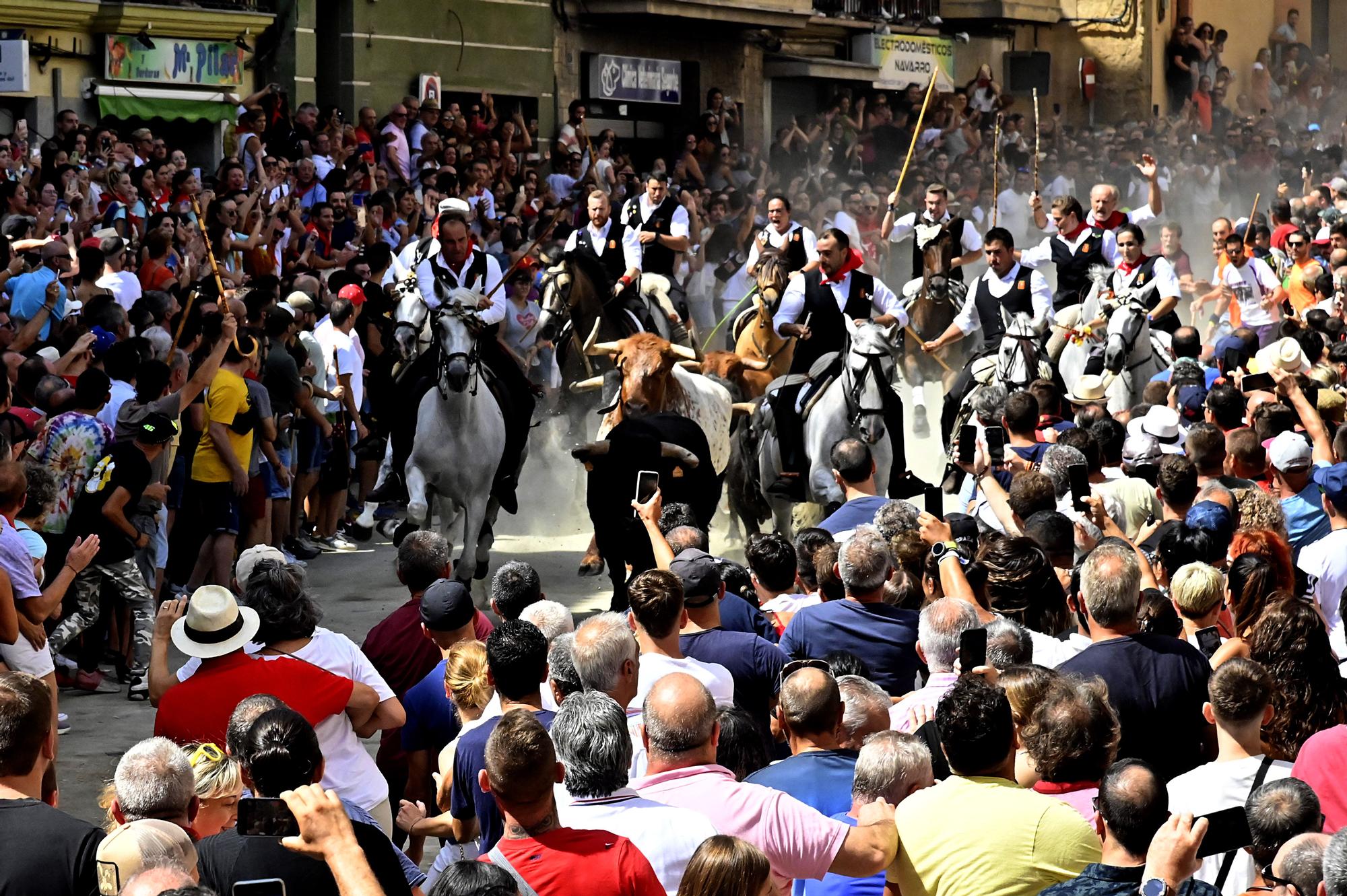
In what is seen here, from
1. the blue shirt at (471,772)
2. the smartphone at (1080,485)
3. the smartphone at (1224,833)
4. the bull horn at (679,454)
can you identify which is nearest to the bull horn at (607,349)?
the bull horn at (679,454)

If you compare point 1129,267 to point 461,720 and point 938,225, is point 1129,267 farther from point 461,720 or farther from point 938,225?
point 461,720

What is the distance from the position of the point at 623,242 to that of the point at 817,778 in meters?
10.7

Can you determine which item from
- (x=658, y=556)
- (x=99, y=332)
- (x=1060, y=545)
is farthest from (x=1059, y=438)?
(x=99, y=332)

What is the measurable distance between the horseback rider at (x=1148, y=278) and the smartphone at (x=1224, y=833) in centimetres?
1017

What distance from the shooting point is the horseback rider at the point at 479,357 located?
35.9 feet

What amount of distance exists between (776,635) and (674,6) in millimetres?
21472

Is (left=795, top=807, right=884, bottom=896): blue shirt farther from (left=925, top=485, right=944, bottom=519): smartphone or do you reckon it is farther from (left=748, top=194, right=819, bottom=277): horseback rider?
(left=748, top=194, right=819, bottom=277): horseback rider

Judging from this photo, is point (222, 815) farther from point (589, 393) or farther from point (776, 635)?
point (589, 393)

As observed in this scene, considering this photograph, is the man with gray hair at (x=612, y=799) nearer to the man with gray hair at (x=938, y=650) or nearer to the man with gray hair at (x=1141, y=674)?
the man with gray hair at (x=938, y=650)

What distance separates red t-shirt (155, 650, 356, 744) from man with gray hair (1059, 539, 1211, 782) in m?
2.17

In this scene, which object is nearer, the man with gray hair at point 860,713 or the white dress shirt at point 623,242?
the man with gray hair at point 860,713

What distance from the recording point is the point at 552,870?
13.0ft

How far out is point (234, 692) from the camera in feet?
17.7

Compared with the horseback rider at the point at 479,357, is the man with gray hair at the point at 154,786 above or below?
below
